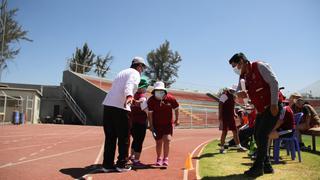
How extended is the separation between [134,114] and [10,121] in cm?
2562

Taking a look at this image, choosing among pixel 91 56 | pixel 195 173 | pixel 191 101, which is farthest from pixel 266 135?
pixel 91 56

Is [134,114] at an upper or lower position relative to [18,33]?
lower

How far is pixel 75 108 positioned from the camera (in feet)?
118

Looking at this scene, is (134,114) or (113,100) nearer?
(113,100)

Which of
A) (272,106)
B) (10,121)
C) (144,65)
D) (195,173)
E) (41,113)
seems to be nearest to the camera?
(272,106)

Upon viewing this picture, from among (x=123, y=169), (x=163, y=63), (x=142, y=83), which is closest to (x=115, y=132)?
(x=123, y=169)

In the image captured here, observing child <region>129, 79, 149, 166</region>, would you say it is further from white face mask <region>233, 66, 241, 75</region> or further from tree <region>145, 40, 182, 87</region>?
tree <region>145, 40, 182, 87</region>

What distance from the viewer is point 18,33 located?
4369cm

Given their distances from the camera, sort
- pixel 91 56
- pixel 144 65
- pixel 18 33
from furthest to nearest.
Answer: pixel 91 56, pixel 18 33, pixel 144 65

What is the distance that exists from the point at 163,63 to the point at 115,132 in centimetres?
6917

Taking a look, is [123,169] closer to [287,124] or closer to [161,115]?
[161,115]

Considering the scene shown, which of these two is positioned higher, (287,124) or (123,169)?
(287,124)

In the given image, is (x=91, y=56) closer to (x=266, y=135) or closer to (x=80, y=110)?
(x=80, y=110)

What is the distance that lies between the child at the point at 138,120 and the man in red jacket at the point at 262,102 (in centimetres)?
256
